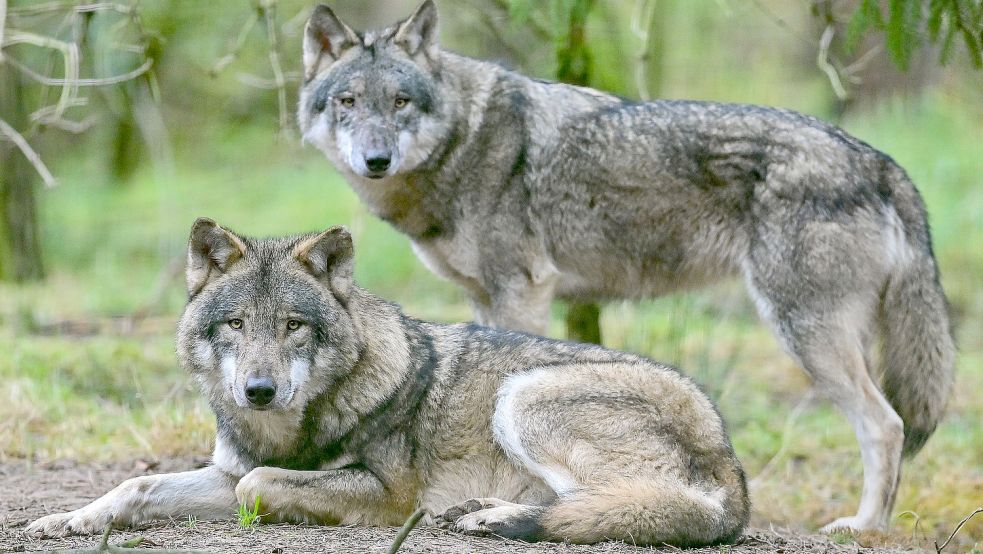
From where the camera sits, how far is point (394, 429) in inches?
206

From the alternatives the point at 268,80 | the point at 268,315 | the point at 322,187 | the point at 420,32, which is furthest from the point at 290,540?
the point at 322,187

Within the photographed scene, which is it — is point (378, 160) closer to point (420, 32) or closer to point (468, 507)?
point (420, 32)

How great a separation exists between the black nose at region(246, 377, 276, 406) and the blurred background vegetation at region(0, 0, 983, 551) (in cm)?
184

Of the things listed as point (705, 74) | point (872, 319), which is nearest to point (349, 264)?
point (872, 319)

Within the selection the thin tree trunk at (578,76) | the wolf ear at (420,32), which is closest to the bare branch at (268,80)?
the wolf ear at (420,32)

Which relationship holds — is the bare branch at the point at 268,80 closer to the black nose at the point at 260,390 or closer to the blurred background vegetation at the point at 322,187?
the blurred background vegetation at the point at 322,187

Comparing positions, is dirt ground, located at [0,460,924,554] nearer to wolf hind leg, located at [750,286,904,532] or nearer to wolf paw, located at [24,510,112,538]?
wolf paw, located at [24,510,112,538]

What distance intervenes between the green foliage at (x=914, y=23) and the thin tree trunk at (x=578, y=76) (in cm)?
268

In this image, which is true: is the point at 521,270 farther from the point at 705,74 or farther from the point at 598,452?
the point at 705,74

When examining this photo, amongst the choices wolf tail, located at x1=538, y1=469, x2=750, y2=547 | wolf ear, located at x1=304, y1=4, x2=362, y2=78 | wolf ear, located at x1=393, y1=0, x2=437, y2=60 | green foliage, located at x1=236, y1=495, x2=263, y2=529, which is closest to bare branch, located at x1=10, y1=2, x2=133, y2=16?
wolf ear, located at x1=304, y1=4, x2=362, y2=78

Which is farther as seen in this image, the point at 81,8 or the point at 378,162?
the point at 378,162

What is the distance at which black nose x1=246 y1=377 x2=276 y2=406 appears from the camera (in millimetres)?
4496

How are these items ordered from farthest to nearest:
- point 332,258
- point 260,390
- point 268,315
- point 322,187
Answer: point 322,187, point 332,258, point 268,315, point 260,390

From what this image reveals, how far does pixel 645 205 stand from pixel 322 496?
304 centimetres
